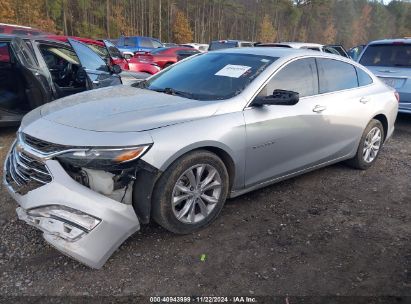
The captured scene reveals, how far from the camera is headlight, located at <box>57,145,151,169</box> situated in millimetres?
2732

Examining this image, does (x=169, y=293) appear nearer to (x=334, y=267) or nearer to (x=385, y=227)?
(x=334, y=267)

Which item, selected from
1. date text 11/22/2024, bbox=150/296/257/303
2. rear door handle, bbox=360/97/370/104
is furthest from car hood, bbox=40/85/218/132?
rear door handle, bbox=360/97/370/104

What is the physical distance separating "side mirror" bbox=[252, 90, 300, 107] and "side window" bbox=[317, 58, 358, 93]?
2.98ft

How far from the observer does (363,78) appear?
16.3ft

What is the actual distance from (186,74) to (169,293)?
7.64 ft

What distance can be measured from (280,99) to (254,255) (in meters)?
1.39

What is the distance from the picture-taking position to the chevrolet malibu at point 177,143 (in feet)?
8.99

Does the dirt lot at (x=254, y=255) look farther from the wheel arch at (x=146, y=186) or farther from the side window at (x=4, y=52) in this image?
the side window at (x=4, y=52)

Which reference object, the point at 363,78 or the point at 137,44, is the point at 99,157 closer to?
the point at 363,78

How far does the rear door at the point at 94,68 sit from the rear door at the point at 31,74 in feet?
2.03

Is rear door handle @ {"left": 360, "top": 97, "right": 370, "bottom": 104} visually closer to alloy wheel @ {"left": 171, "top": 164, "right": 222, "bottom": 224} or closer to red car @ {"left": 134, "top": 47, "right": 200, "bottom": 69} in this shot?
alloy wheel @ {"left": 171, "top": 164, "right": 222, "bottom": 224}

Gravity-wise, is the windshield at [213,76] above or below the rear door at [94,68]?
above

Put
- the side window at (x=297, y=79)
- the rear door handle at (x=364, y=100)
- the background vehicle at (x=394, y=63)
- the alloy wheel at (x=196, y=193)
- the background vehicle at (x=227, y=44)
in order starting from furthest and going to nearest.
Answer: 1. the background vehicle at (x=227, y=44)
2. the background vehicle at (x=394, y=63)
3. the rear door handle at (x=364, y=100)
4. the side window at (x=297, y=79)
5. the alloy wheel at (x=196, y=193)

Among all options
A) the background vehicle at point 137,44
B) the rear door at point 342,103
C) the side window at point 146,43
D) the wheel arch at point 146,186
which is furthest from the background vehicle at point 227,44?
the wheel arch at point 146,186
